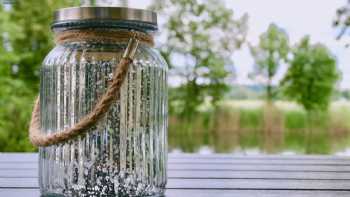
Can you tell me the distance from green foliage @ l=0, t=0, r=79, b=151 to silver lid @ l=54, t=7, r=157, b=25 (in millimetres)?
3114

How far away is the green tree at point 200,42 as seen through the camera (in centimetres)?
462

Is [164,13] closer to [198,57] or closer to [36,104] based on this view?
[198,57]

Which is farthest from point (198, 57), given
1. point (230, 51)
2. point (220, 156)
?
point (220, 156)

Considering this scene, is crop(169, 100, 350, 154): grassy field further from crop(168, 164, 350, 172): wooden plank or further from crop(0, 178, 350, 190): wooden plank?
crop(0, 178, 350, 190): wooden plank

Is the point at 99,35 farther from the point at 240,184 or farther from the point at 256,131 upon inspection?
the point at 256,131

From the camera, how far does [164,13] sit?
4.70m

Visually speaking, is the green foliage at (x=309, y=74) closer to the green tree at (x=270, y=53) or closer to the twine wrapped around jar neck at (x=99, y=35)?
the green tree at (x=270, y=53)

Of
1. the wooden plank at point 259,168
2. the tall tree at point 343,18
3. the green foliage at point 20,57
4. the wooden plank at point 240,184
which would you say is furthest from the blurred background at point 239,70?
the wooden plank at point 240,184

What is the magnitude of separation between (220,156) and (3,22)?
3.07m

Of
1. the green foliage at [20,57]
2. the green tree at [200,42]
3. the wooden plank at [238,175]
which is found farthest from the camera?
the green tree at [200,42]

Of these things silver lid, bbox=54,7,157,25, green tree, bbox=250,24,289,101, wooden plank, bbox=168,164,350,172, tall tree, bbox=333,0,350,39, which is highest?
Result: tall tree, bbox=333,0,350,39

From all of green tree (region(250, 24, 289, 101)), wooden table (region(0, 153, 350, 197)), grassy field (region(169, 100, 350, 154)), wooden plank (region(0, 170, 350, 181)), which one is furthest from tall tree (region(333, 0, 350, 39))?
wooden plank (region(0, 170, 350, 181))

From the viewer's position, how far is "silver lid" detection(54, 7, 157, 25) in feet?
1.88

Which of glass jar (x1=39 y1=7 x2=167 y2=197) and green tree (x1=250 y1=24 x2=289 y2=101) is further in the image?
green tree (x1=250 y1=24 x2=289 y2=101)
